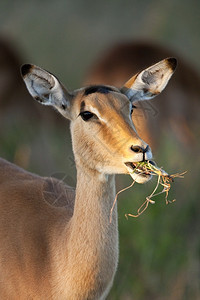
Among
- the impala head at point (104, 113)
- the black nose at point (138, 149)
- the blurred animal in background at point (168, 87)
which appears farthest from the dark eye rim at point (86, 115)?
the blurred animal in background at point (168, 87)

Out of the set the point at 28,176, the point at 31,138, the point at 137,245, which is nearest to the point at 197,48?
the point at 31,138

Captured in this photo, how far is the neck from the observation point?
4.80 m

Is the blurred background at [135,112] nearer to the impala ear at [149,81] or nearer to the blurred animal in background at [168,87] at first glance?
the blurred animal in background at [168,87]

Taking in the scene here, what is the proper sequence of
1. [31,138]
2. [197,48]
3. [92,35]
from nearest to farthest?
[31,138], [197,48], [92,35]

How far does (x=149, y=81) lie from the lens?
530cm

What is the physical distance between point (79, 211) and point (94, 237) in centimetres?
18

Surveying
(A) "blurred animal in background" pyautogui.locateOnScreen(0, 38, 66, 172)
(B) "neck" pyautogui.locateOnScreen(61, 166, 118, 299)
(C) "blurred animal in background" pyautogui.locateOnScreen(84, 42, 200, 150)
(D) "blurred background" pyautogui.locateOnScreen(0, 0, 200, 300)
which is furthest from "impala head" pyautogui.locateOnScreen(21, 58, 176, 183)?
(C) "blurred animal in background" pyautogui.locateOnScreen(84, 42, 200, 150)

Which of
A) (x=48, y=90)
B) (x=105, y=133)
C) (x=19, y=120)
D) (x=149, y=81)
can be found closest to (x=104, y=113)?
(x=105, y=133)

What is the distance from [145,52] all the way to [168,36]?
405cm

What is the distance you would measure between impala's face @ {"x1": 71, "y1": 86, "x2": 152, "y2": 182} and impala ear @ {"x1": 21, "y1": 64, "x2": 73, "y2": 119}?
9cm

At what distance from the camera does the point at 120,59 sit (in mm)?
12172

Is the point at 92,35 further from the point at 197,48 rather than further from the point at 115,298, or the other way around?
the point at 115,298

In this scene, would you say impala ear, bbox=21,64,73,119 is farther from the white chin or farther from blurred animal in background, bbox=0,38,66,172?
blurred animal in background, bbox=0,38,66,172

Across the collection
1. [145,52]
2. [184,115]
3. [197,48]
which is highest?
[145,52]
